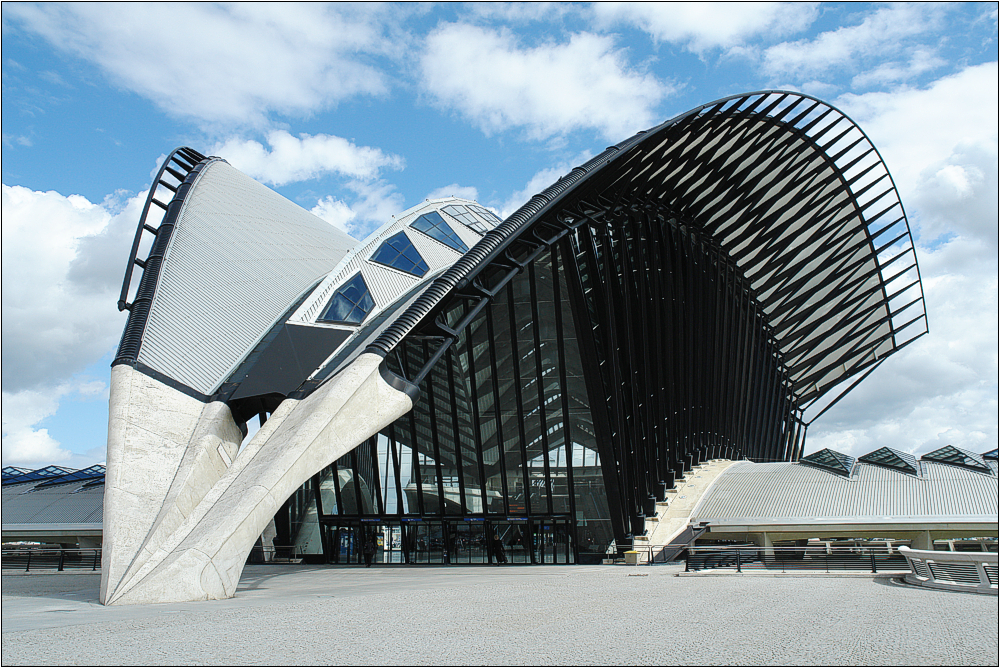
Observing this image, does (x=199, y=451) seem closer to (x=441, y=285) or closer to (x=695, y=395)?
(x=441, y=285)

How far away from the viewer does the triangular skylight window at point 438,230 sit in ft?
104

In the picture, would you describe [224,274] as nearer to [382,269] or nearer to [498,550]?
[382,269]

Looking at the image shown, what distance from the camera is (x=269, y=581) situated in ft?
63.4

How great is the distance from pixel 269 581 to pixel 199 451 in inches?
157

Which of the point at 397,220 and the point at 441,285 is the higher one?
the point at 397,220

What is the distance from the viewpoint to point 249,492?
49.2ft

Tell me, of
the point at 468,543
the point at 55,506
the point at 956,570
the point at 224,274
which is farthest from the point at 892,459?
the point at 55,506

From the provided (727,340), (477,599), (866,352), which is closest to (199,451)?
(477,599)

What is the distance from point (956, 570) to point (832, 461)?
83.7ft

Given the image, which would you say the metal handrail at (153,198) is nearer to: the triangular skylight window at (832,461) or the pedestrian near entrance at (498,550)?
the pedestrian near entrance at (498,550)

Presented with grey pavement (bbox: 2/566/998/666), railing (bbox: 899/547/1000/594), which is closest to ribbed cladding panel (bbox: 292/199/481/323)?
grey pavement (bbox: 2/566/998/666)

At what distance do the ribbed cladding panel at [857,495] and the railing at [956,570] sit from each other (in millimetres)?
16402

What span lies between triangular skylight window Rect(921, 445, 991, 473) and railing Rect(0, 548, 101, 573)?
3928 centimetres

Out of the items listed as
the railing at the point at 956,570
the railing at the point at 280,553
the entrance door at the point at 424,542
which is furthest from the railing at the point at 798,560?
the railing at the point at 280,553
